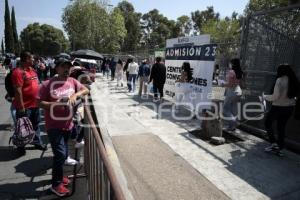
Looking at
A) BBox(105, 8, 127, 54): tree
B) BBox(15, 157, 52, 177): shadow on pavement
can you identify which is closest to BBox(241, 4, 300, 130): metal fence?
BBox(15, 157, 52, 177): shadow on pavement

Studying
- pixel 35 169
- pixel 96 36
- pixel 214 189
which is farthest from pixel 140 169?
Result: pixel 96 36

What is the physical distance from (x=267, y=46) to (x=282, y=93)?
70.5 inches

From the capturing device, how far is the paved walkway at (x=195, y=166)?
455 cm

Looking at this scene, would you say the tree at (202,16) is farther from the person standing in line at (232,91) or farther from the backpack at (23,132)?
the backpack at (23,132)

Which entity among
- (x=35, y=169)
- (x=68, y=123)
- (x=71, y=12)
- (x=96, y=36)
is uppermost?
(x=71, y=12)

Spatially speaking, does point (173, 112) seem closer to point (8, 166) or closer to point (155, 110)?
point (155, 110)

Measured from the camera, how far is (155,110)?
10.6 meters

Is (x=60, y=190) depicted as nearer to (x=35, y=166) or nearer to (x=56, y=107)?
(x=56, y=107)

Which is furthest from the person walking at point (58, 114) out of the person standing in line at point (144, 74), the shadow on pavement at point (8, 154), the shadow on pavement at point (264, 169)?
the person standing in line at point (144, 74)

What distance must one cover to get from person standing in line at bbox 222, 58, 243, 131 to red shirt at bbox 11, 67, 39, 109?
433 centimetres

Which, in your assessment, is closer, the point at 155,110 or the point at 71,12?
the point at 155,110

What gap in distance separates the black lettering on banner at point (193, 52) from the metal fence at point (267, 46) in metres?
0.88

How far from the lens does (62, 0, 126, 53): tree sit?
128 feet

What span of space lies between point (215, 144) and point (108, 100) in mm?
7144
